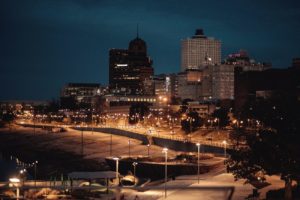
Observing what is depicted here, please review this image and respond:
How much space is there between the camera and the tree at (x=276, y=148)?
41.2m

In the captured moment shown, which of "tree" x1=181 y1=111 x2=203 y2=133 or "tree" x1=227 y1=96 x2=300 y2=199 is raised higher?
"tree" x1=227 y1=96 x2=300 y2=199

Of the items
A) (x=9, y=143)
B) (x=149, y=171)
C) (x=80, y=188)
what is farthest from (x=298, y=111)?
(x=9, y=143)

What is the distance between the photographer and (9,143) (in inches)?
5832

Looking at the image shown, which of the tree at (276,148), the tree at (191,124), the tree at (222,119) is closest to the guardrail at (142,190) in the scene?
the tree at (276,148)

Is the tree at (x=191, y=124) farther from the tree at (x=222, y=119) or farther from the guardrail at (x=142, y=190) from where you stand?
the guardrail at (x=142, y=190)

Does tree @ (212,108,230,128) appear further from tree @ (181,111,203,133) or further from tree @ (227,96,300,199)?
tree @ (227,96,300,199)

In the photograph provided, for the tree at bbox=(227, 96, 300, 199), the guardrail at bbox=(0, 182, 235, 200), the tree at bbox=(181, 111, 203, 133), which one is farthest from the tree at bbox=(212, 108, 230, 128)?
the tree at bbox=(227, 96, 300, 199)

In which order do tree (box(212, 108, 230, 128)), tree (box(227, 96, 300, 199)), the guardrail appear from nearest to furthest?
tree (box(227, 96, 300, 199)) < the guardrail < tree (box(212, 108, 230, 128))

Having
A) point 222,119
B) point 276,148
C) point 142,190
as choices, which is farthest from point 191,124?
point 276,148

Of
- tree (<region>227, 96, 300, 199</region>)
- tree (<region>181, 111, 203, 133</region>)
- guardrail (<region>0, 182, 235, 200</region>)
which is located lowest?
guardrail (<region>0, 182, 235, 200</region>)

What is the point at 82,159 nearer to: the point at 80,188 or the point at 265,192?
the point at 80,188

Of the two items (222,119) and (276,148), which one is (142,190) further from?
(222,119)

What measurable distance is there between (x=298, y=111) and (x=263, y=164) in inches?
194

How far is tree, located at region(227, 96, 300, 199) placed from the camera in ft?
135
